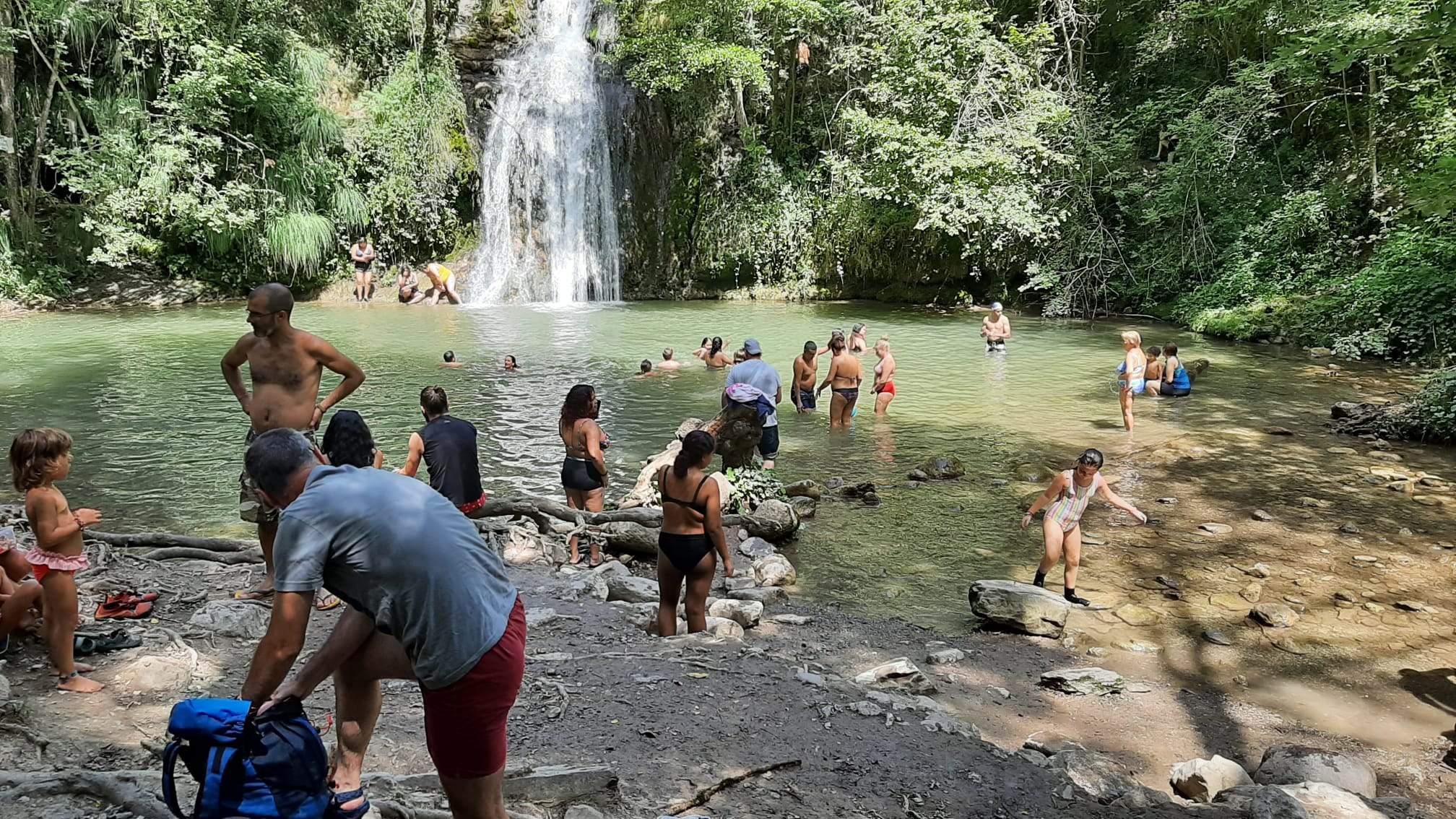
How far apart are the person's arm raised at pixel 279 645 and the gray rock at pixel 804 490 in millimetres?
7377

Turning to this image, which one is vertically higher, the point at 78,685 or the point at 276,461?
the point at 276,461

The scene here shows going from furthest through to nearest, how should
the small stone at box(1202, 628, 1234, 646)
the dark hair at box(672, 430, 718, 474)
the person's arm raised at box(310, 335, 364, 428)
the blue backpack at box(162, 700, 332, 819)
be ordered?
1. the small stone at box(1202, 628, 1234, 646)
2. the person's arm raised at box(310, 335, 364, 428)
3. the dark hair at box(672, 430, 718, 474)
4. the blue backpack at box(162, 700, 332, 819)

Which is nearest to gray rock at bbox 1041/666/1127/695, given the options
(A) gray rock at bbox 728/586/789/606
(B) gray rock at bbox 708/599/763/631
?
(B) gray rock at bbox 708/599/763/631

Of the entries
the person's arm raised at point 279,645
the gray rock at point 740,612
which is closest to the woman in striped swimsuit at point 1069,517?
the gray rock at point 740,612

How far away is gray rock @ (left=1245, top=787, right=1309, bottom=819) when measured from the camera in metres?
4.05

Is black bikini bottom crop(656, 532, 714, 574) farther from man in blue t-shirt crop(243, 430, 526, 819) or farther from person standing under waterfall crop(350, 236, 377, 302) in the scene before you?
person standing under waterfall crop(350, 236, 377, 302)

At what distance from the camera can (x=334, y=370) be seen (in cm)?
620

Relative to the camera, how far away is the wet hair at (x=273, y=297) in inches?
225

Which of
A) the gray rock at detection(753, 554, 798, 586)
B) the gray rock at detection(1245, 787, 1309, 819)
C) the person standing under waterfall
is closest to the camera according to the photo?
the gray rock at detection(1245, 787, 1309, 819)

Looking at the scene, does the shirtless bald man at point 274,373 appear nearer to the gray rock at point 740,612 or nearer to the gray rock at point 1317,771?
the gray rock at point 740,612

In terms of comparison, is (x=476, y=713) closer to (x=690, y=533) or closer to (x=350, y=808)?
(x=350, y=808)

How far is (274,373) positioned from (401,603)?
147 inches

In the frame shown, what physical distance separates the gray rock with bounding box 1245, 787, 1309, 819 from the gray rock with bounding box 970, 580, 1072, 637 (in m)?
2.58

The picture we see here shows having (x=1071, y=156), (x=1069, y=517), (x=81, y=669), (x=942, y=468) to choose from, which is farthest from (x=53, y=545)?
(x=1071, y=156)
